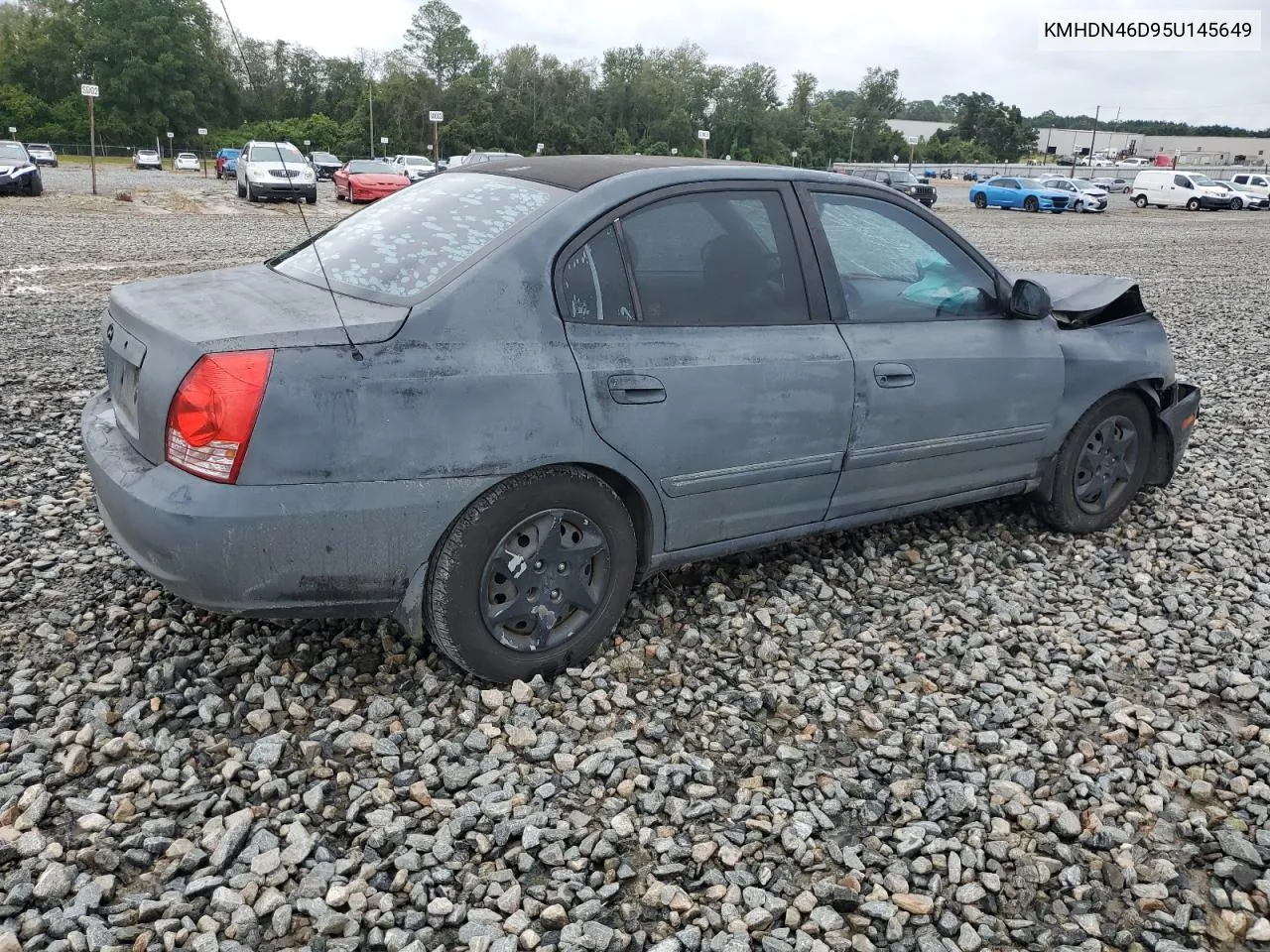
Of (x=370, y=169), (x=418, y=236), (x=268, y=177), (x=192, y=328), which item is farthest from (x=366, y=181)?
(x=192, y=328)

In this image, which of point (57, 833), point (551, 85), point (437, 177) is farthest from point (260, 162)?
point (551, 85)

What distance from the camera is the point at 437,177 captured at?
3811 mm

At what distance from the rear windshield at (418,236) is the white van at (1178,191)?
45.0 meters

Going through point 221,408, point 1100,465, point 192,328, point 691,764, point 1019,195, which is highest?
point 1019,195

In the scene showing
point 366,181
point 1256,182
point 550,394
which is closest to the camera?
point 550,394

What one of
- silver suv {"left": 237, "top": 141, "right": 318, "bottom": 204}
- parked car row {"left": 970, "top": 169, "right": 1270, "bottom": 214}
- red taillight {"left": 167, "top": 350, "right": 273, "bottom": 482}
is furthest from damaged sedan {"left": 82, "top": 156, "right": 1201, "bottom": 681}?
parked car row {"left": 970, "top": 169, "right": 1270, "bottom": 214}

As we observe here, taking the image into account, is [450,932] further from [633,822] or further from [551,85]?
[551,85]

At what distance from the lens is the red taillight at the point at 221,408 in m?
2.61

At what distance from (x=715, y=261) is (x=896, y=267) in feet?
2.87

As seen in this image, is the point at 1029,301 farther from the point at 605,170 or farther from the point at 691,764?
the point at 691,764

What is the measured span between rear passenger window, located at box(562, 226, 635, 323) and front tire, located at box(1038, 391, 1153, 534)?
94.6 inches

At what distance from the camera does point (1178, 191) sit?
41.2 metres

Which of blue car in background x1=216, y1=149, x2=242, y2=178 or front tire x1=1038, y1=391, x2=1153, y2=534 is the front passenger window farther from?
blue car in background x1=216, y1=149, x2=242, y2=178

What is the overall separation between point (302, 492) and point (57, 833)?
1044 mm
